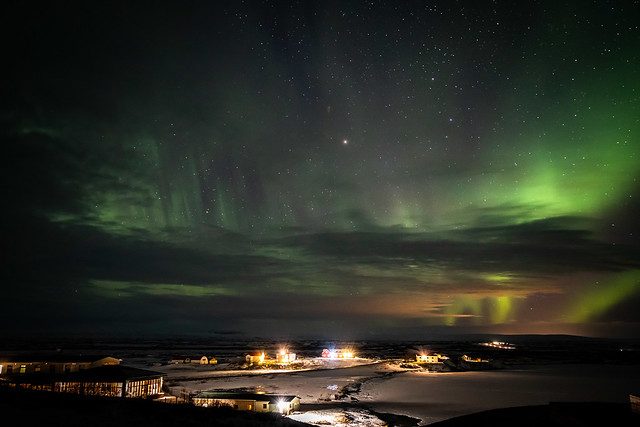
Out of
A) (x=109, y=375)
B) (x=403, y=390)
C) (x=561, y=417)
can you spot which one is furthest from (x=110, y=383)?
(x=403, y=390)

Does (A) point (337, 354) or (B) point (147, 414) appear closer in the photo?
(B) point (147, 414)

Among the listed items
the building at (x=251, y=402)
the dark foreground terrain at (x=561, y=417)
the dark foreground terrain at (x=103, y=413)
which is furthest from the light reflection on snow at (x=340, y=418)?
the dark foreground terrain at (x=103, y=413)

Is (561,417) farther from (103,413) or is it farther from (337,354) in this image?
(337,354)

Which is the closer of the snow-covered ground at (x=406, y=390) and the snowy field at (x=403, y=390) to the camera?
the snowy field at (x=403, y=390)

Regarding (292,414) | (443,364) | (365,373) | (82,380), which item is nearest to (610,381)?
(443,364)

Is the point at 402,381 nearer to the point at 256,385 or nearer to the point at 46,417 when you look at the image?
A: the point at 256,385

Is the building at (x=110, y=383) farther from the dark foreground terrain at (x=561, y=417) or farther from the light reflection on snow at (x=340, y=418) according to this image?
the dark foreground terrain at (x=561, y=417)
